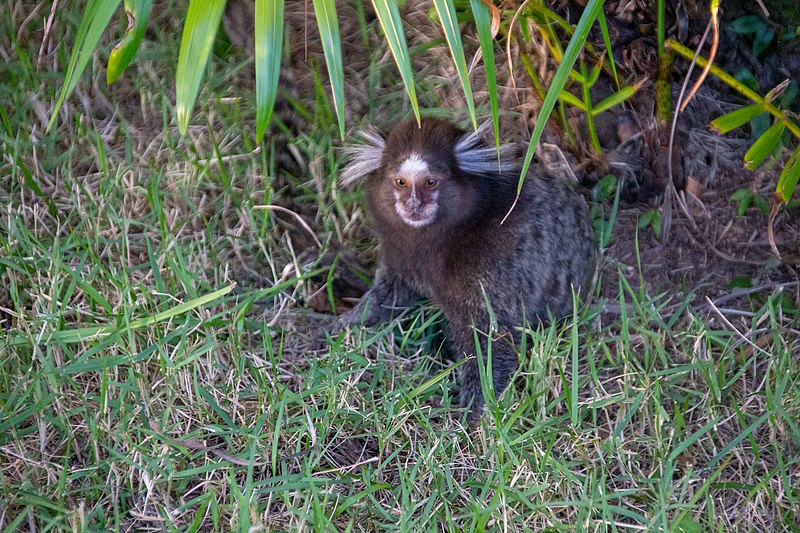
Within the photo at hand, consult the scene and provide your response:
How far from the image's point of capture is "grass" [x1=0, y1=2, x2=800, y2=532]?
9.85 feet

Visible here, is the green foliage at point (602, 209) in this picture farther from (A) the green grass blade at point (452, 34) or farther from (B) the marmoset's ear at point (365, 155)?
(A) the green grass blade at point (452, 34)

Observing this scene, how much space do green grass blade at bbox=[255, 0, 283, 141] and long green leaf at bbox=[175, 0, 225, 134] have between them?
0.47ft

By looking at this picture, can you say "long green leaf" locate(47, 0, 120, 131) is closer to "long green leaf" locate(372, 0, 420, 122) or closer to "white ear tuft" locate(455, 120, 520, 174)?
"long green leaf" locate(372, 0, 420, 122)

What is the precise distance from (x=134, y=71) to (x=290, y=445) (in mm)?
2407

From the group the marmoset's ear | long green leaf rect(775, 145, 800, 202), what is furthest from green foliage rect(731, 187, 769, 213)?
the marmoset's ear

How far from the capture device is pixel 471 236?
3.87 m

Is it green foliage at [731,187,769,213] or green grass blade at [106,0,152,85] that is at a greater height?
green grass blade at [106,0,152,85]

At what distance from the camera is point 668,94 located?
4.18m

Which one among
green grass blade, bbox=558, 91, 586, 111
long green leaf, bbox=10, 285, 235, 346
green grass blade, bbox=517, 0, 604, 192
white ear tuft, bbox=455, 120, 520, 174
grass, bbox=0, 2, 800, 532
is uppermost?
green grass blade, bbox=517, 0, 604, 192

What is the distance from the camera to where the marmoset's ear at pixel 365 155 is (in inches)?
158

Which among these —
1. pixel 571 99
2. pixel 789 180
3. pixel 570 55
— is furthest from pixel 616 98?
pixel 570 55

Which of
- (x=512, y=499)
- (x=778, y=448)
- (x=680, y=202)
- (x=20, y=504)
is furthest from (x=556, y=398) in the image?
(x=20, y=504)

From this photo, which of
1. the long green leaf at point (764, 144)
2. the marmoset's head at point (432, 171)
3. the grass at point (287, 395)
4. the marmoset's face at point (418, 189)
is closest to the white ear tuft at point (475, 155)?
the marmoset's head at point (432, 171)

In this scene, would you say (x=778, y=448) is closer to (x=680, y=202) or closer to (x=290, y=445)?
(x=680, y=202)
